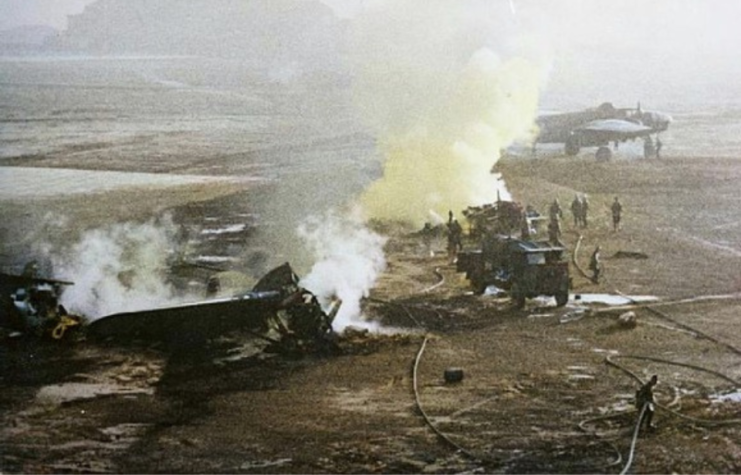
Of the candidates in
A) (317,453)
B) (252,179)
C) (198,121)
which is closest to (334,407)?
(317,453)

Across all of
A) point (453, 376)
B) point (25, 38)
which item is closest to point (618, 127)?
point (453, 376)

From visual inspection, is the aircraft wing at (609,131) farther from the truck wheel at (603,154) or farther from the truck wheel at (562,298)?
the truck wheel at (562,298)

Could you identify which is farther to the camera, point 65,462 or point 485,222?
point 485,222

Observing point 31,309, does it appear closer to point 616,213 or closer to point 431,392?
point 431,392

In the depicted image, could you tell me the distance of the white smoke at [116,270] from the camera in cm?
938

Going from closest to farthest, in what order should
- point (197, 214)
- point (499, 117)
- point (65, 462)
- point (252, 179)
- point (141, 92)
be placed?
point (65, 462) → point (141, 92) → point (197, 214) → point (252, 179) → point (499, 117)

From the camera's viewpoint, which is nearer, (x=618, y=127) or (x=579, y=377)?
(x=579, y=377)

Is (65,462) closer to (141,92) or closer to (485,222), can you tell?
(141,92)

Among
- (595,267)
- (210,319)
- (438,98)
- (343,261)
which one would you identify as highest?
(438,98)

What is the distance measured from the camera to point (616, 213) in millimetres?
12641

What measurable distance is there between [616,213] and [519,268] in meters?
3.11

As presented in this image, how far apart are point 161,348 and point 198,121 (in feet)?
11.1

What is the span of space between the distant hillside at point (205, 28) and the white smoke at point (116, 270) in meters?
2.53

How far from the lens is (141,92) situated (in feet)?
33.0
